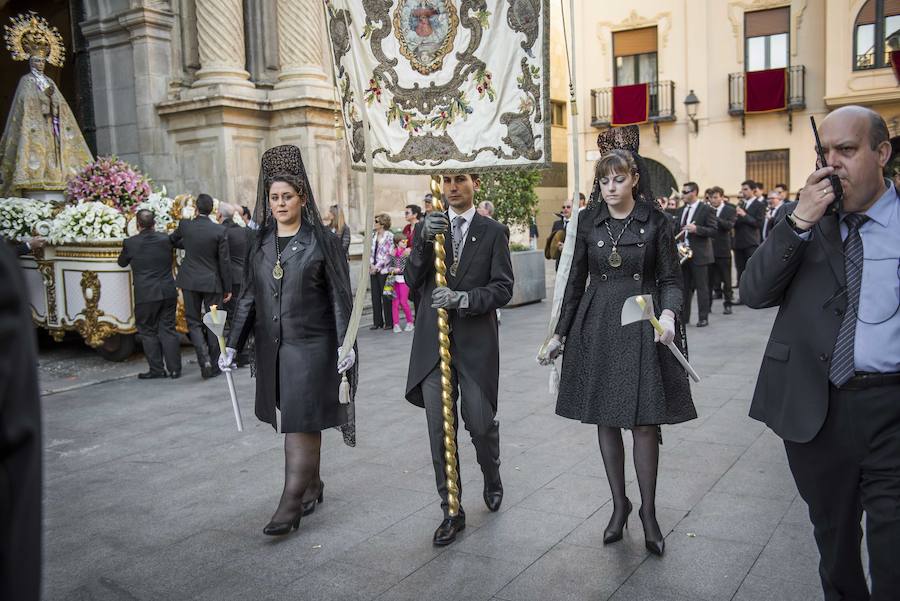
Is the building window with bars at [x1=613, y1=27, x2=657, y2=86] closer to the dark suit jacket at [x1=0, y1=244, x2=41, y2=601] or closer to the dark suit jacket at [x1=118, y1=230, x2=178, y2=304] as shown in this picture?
the dark suit jacket at [x1=118, y1=230, x2=178, y2=304]

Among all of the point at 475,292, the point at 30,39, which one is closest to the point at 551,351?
the point at 475,292

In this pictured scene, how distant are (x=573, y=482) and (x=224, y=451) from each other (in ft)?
8.90

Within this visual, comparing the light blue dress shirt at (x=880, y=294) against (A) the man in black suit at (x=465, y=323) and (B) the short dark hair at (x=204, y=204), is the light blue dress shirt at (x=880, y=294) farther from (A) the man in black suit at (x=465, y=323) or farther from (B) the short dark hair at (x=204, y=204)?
(B) the short dark hair at (x=204, y=204)

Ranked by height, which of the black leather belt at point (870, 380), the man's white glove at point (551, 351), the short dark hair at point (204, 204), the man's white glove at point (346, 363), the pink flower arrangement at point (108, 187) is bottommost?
the man's white glove at point (346, 363)

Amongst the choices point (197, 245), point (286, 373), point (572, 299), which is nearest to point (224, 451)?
point (286, 373)

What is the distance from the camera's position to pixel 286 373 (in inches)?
181

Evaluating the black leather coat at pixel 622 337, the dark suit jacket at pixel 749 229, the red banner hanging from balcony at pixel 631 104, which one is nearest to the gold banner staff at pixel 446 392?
the black leather coat at pixel 622 337

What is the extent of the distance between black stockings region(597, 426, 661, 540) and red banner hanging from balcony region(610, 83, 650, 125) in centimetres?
2476

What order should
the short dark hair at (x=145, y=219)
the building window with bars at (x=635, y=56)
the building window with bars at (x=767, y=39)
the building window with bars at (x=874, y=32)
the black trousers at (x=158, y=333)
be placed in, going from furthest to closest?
1. the building window with bars at (x=635, y=56)
2. the building window with bars at (x=767, y=39)
3. the building window with bars at (x=874, y=32)
4. the short dark hair at (x=145, y=219)
5. the black trousers at (x=158, y=333)

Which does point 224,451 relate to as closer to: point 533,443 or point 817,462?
point 533,443

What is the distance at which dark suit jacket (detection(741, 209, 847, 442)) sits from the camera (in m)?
2.89

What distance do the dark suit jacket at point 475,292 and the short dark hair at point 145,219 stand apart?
237 inches

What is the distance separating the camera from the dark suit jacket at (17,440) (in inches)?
53.8

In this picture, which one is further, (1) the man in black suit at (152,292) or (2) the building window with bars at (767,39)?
(2) the building window with bars at (767,39)
